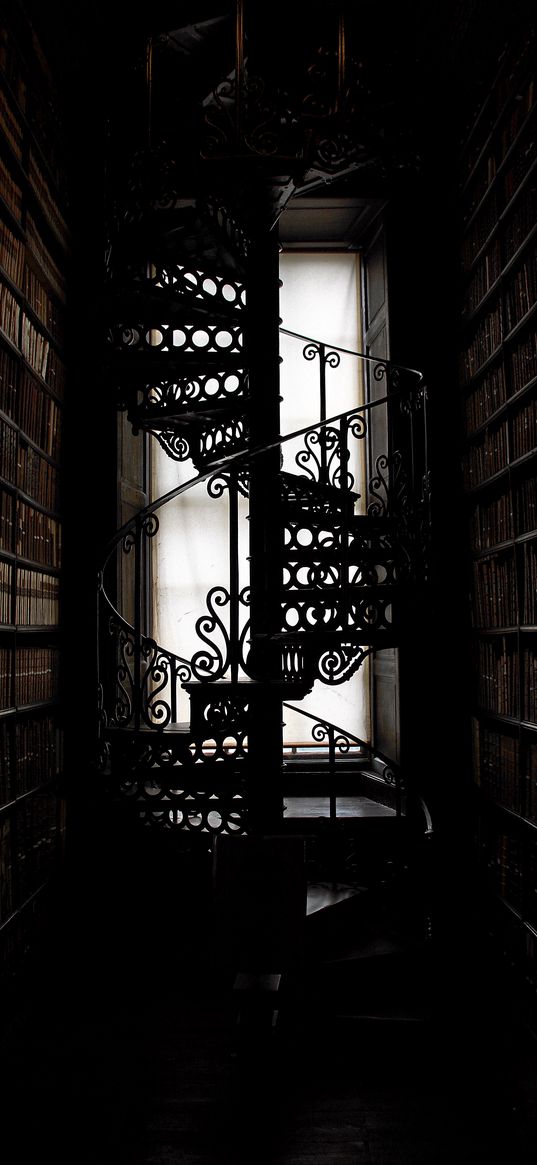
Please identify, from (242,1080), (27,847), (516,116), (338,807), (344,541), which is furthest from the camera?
(338,807)

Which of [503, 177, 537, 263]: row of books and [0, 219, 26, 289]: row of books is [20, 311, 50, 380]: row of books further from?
[503, 177, 537, 263]: row of books

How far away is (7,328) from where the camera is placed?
3.29 metres

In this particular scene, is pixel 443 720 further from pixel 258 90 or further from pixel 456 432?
pixel 258 90

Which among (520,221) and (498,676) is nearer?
(520,221)

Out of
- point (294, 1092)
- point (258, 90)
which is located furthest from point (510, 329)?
point (294, 1092)

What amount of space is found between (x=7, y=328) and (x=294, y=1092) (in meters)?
2.82

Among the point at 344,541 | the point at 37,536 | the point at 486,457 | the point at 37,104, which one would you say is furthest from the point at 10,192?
the point at 486,457

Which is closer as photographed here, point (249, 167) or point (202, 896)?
point (249, 167)

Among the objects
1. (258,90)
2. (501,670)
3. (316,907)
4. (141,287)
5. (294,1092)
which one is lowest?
(294,1092)

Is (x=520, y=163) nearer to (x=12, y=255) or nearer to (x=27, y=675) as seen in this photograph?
(x=12, y=255)

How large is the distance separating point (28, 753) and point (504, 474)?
2241mm

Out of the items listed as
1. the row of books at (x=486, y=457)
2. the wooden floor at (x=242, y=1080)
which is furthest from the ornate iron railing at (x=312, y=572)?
the wooden floor at (x=242, y=1080)

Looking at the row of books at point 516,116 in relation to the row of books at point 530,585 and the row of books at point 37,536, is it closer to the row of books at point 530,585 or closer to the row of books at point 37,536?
the row of books at point 530,585

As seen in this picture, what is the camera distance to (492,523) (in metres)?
3.76
